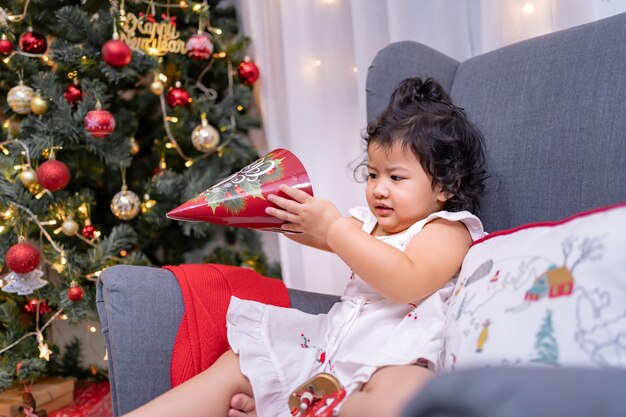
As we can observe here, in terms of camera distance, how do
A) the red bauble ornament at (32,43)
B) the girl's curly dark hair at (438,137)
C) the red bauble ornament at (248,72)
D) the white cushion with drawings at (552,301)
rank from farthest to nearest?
the red bauble ornament at (248,72)
the red bauble ornament at (32,43)
the girl's curly dark hair at (438,137)
the white cushion with drawings at (552,301)

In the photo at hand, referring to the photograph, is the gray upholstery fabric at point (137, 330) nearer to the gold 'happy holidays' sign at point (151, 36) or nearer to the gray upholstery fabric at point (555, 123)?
the gray upholstery fabric at point (555, 123)

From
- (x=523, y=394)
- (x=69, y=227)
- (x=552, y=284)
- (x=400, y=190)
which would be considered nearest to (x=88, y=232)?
(x=69, y=227)

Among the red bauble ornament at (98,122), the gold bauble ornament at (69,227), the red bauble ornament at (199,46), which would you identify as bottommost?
the gold bauble ornament at (69,227)

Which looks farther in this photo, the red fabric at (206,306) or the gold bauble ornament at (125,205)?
the gold bauble ornament at (125,205)

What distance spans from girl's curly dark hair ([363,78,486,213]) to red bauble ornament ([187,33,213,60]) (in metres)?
0.78

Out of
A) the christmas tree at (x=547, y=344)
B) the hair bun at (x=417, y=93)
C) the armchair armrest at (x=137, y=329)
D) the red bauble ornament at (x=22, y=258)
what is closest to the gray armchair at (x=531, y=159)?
the armchair armrest at (x=137, y=329)

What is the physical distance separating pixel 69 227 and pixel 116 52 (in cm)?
47

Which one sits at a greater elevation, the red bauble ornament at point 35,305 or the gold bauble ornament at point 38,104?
the gold bauble ornament at point 38,104

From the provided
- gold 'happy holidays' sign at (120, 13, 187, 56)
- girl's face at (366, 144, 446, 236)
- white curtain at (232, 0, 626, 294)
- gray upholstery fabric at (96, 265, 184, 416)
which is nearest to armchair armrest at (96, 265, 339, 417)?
gray upholstery fabric at (96, 265, 184, 416)

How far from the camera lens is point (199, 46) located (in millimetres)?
1841

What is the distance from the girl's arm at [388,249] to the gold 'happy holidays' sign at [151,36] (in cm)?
91

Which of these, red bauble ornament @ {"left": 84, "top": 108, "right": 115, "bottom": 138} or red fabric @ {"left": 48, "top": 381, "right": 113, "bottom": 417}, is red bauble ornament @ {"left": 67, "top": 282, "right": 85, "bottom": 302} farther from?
red bauble ornament @ {"left": 84, "top": 108, "right": 115, "bottom": 138}

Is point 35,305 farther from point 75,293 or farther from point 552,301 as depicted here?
point 552,301

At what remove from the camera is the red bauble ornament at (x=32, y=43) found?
1.72m
